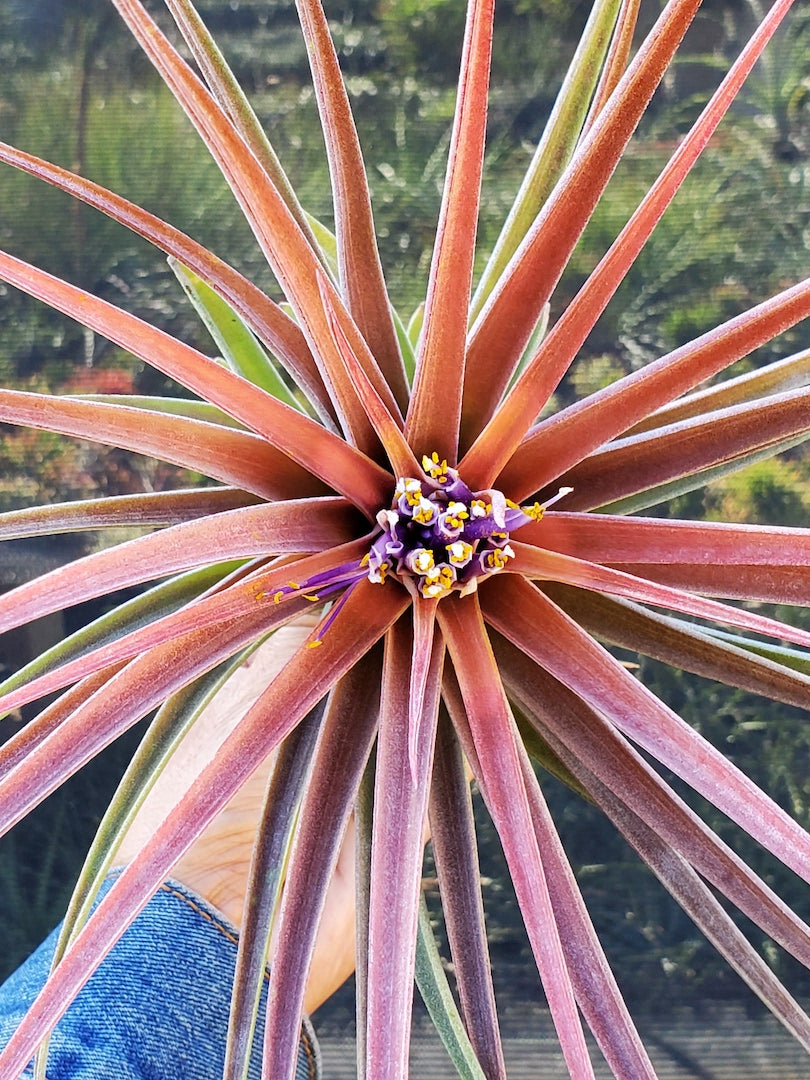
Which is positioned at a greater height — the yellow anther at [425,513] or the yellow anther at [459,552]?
the yellow anther at [425,513]

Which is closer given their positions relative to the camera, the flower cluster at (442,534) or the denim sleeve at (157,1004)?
the flower cluster at (442,534)

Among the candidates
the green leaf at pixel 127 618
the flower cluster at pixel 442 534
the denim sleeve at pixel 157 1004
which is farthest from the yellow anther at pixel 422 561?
the denim sleeve at pixel 157 1004

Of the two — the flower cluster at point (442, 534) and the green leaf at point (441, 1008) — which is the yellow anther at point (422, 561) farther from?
the green leaf at point (441, 1008)

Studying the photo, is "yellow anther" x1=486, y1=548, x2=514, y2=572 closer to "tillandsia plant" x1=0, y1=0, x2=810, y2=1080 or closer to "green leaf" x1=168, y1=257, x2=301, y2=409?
"tillandsia plant" x1=0, y1=0, x2=810, y2=1080

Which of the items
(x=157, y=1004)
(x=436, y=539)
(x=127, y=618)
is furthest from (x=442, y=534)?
(x=157, y=1004)

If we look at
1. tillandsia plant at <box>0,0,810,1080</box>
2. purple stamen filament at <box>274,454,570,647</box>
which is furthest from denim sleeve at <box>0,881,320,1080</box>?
purple stamen filament at <box>274,454,570,647</box>

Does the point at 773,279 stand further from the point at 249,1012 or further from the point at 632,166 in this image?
the point at 249,1012

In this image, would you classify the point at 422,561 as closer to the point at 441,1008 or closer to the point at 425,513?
the point at 425,513
